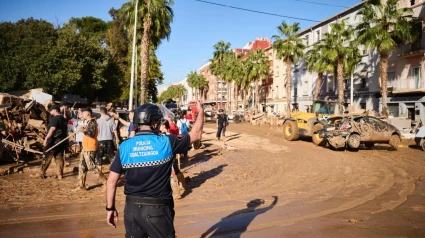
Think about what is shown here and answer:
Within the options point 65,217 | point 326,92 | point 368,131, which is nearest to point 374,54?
point 326,92

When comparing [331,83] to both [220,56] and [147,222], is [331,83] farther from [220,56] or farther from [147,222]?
[147,222]

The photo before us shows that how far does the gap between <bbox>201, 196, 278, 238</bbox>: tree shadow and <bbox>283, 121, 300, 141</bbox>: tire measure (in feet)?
41.7

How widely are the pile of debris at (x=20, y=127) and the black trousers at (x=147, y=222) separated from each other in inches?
368

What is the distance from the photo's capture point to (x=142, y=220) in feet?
8.95

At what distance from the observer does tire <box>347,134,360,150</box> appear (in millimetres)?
15008

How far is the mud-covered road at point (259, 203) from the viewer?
5.07m

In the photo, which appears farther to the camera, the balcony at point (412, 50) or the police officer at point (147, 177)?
the balcony at point (412, 50)

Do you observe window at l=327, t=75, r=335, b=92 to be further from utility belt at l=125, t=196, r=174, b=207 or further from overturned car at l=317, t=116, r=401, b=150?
utility belt at l=125, t=196, r=174, b=207

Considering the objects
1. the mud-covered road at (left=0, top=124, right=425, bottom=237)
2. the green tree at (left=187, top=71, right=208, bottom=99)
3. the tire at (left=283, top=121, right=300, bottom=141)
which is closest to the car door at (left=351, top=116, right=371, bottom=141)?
the mud-covered road at (left=0, top=124, right=425, bottom=237)

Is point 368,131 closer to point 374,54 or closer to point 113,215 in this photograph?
point 113,215

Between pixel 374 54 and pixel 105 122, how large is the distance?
3239 centimetres

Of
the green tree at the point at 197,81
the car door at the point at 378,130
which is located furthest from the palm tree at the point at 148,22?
the green tree at the point at 197,81

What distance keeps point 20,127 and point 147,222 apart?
447 inches

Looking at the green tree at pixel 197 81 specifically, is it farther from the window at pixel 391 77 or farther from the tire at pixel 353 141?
the tire at pixel 353 141
